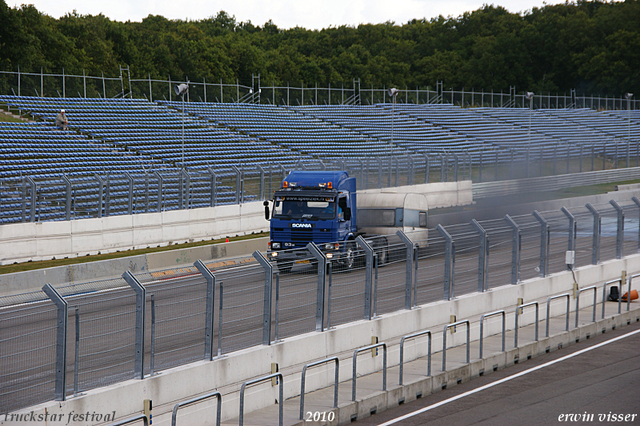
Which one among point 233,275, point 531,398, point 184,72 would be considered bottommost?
point 531,398

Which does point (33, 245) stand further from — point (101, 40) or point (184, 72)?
point (184, 72)

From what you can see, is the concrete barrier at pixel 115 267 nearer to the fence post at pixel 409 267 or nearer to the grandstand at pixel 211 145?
the grandstand at pixel 211 145

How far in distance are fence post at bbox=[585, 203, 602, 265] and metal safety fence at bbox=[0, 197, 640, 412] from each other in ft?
9.79

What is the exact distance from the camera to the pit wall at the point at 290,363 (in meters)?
8.84

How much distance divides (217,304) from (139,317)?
4.59ft

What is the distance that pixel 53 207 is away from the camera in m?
22.4

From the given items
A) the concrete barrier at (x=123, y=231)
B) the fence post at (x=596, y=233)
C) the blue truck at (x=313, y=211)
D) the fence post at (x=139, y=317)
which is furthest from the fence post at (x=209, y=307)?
the concrete barrier at (x=123, y=231)

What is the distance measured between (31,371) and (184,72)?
88.0 metres

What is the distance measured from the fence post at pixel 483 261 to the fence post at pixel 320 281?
4.71 m

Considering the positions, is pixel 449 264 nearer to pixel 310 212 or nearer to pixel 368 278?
pixel 368 278

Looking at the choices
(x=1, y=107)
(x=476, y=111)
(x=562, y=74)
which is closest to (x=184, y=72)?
(x=476, y=111)

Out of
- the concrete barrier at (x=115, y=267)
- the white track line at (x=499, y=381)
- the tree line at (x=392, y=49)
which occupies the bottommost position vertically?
the white track line at (x=499, y=381)

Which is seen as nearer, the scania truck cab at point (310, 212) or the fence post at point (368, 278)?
the fence post at point (368, 278)

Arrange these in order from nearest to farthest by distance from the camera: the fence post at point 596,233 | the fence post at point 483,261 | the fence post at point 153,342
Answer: the fence post at point 153,342 → the fence post at point 483,261 → the fence post at point 596,233
